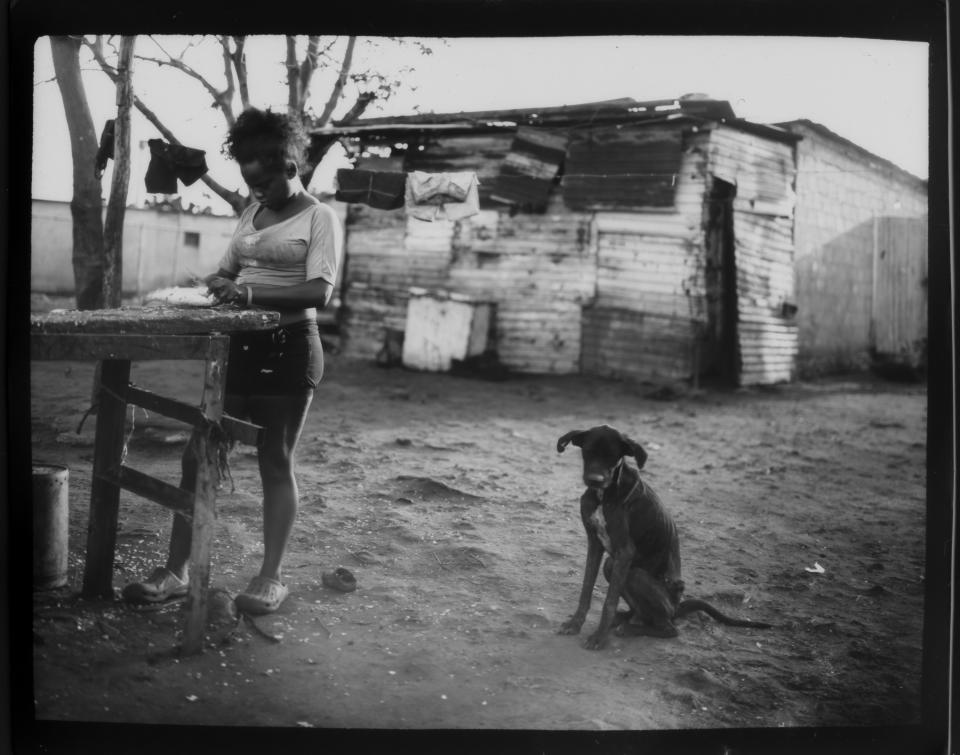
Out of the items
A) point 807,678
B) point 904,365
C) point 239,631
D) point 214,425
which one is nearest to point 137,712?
point 239,631

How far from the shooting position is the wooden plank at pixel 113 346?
2.27m

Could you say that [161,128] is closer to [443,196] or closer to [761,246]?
[443,196]

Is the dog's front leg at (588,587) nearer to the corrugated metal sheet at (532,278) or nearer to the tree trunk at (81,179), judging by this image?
the tree trunk at (81,179)

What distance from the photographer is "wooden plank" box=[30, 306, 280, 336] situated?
2277 mm

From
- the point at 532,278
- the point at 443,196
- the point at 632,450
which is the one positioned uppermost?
the point at 443,196

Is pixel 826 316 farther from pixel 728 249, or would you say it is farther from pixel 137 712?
pixel 137 712

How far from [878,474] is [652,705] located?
4522mm

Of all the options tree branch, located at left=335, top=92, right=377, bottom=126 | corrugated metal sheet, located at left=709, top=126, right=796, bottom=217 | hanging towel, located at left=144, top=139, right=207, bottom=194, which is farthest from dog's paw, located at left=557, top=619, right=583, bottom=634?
corrugated metal sheet, located at left=709, top=126, right=796, bottom=217

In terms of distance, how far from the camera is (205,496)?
2.45m

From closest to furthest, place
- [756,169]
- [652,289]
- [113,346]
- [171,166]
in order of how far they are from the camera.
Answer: [113,346], [171,166], [652,289], [756,169]

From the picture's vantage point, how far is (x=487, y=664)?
2533mm

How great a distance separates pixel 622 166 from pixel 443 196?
8.29ft

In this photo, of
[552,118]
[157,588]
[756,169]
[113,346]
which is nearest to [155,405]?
[113,346]

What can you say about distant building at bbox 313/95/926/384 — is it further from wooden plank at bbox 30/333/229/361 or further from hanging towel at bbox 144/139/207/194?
wooden plank at bbox 30/333/229/361
